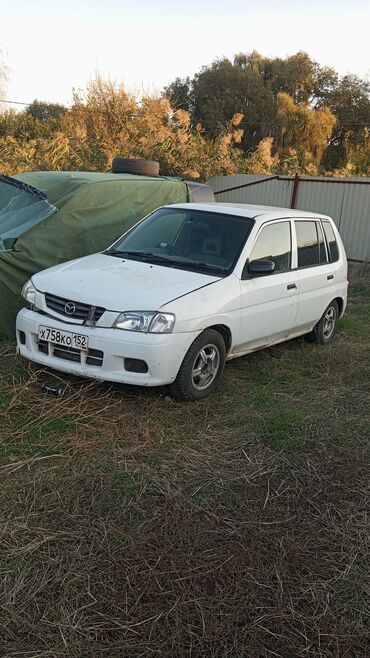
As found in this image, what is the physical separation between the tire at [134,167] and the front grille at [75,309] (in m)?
4.56

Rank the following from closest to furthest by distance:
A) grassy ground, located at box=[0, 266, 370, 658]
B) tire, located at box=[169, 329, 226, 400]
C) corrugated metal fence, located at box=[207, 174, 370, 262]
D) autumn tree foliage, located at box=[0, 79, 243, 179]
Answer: grassy ground, located at box=[0, 266, 370, 658], tire, located at box=[169, 329, 226, 400], corrugated metal fence, located at box=[207, 174, 370, 262], autumn tree foliage, located at box=[0, 79, 243, 179]

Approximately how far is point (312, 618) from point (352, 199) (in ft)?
37.8

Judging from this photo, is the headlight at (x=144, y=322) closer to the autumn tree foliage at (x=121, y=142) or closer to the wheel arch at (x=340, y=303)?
the wheel arch at (x=340, y=303)

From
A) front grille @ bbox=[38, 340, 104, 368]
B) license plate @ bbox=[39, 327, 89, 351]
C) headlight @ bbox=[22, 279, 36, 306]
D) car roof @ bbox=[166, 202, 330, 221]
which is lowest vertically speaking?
front grille @ bbox=[38, 340, 104, 368]

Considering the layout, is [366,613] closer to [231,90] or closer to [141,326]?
[141,326]

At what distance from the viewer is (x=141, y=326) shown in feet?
14.5

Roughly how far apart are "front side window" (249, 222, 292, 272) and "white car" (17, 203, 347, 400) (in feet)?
0.04

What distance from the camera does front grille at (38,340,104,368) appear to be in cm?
445

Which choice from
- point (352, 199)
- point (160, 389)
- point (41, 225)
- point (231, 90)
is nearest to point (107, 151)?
point (352, 199)

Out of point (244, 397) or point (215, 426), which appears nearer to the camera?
point (215, 426)

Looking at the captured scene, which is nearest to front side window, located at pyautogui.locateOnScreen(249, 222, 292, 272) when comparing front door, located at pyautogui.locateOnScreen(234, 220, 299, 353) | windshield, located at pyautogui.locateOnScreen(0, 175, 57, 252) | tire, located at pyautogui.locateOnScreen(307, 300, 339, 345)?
front door, located at pyautogui.locateOnScreen(234, 220, 299, 353)

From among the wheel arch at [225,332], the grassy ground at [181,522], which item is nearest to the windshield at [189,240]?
the wheel arch at [225,332]

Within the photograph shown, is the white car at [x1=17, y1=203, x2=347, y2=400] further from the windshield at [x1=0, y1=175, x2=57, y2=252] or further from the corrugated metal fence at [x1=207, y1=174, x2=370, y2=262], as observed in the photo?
the corrugated metal fence at [x1=207, y1=174, x2=370, y2=262]

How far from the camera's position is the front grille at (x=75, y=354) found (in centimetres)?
445
